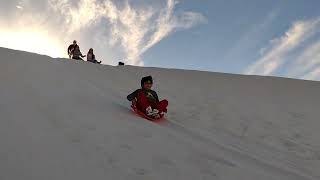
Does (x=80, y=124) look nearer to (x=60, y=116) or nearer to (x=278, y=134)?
(x=60, y=116)

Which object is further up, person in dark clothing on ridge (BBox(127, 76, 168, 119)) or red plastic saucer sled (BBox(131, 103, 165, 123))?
person in dark clothing on ridge (BBox(127, 76, 168, 119))

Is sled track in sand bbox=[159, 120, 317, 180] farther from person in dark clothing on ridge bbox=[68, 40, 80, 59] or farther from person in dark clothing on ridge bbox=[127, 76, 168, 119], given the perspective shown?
person in dark clothing on ridge bbox=[68, 40, 80, 59]

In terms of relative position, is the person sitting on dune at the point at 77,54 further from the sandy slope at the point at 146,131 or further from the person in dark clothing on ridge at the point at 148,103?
the person in dark clothing on ridge at the point at 148,103

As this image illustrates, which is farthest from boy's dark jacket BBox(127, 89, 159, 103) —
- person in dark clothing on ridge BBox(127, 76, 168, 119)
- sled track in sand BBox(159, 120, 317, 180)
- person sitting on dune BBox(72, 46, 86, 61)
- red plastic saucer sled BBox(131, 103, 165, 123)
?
person sitting on dune BBox(72, 46, 86, 61)

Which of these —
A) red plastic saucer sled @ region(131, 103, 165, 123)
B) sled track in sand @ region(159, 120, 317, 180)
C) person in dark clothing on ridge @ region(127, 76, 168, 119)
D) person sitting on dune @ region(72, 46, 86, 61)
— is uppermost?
person sitting on dune @ region(72, 46, 86, 61)

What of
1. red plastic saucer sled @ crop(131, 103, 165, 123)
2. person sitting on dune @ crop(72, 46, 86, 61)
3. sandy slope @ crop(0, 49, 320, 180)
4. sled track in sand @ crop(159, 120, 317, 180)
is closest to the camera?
sandy slope @ crop(0, 49, 320, 180)

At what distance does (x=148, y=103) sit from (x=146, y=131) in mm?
1644

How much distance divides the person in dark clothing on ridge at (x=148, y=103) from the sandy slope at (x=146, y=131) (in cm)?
29

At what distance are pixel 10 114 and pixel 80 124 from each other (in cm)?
111

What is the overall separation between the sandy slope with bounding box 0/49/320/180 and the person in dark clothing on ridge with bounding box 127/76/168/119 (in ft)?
0.95

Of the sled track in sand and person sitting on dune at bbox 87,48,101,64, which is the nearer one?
the sled track in sand

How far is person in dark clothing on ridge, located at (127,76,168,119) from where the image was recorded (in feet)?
28.1

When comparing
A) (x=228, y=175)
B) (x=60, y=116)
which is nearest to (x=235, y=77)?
(x=60, y=116)

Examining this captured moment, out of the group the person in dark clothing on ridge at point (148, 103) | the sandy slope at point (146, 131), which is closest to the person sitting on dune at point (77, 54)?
the sandy slope at point (146, 131)
